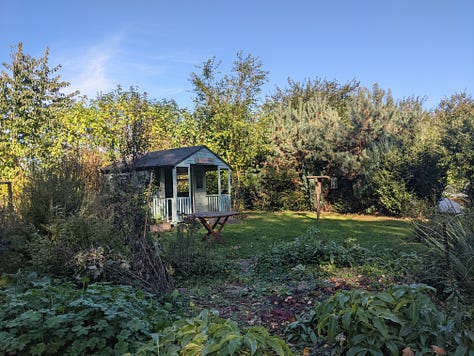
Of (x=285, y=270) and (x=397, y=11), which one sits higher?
(x=397, y=11)

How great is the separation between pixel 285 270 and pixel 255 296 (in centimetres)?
121

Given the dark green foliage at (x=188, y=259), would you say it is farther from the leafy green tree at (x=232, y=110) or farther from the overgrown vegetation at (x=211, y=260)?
the leafy green tree at (x=232, y=110)

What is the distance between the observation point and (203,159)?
12953 millimetres

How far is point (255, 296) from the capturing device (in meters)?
3.96

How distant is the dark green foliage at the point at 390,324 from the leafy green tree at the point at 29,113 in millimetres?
11394

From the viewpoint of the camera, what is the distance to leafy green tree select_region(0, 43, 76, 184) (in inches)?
480

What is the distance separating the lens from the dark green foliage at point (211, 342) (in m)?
1.73

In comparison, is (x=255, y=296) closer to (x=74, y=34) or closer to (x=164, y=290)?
(x=164, y=290)

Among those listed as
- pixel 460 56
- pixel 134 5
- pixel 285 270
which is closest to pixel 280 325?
pixel 285 270

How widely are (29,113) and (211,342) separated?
14.9 meters

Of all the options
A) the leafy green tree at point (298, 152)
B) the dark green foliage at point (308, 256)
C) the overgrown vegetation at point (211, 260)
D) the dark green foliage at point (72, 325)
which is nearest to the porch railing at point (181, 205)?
the overgrown vegetation at point (211, 260)

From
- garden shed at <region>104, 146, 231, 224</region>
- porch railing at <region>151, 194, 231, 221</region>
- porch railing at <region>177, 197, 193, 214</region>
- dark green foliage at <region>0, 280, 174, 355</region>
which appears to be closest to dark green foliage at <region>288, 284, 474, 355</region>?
dark green foliage at <region>0, 280, 174, 355</region>

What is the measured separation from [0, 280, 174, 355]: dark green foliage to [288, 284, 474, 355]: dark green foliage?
4.20ft

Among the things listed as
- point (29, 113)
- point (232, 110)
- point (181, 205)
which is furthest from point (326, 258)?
point (29, 113)
